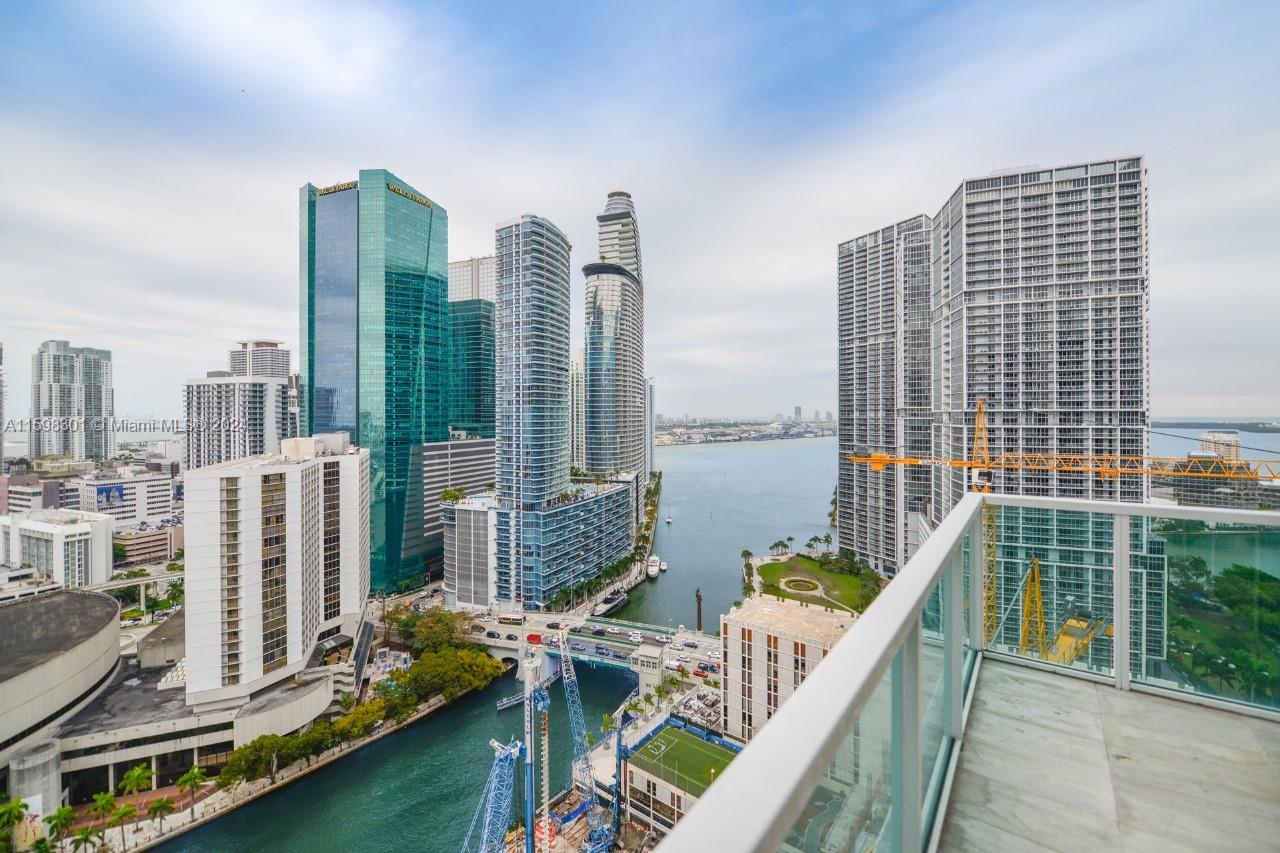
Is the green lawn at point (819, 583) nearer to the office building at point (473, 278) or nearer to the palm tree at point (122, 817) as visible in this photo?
the palm tree at point (122, 817)

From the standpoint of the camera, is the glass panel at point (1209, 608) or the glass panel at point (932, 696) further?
the glass panel at point (1209, 608)

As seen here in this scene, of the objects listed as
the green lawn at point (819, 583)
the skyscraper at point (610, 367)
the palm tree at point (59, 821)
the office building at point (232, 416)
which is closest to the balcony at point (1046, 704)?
the palm tree at point (59, 821)

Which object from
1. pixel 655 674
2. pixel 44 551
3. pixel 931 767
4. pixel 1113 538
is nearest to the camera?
pixel 931 767

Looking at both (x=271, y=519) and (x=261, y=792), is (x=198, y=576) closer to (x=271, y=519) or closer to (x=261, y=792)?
(x=271, y=519)

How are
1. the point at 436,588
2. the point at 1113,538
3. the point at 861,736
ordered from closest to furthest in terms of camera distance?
the point at 861,736 → the point at 1113,538 → the point at 436,588

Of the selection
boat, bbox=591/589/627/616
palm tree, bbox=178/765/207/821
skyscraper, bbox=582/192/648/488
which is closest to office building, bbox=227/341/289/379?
skyscraper, bbox=582/192/648/488

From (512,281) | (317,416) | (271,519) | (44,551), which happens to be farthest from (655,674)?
(44,551)

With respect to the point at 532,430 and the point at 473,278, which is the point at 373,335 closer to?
the point at 532,430

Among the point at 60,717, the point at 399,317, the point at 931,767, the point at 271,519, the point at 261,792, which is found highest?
the point at 399,317

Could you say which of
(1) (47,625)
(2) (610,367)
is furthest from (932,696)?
(2) (610,367)
